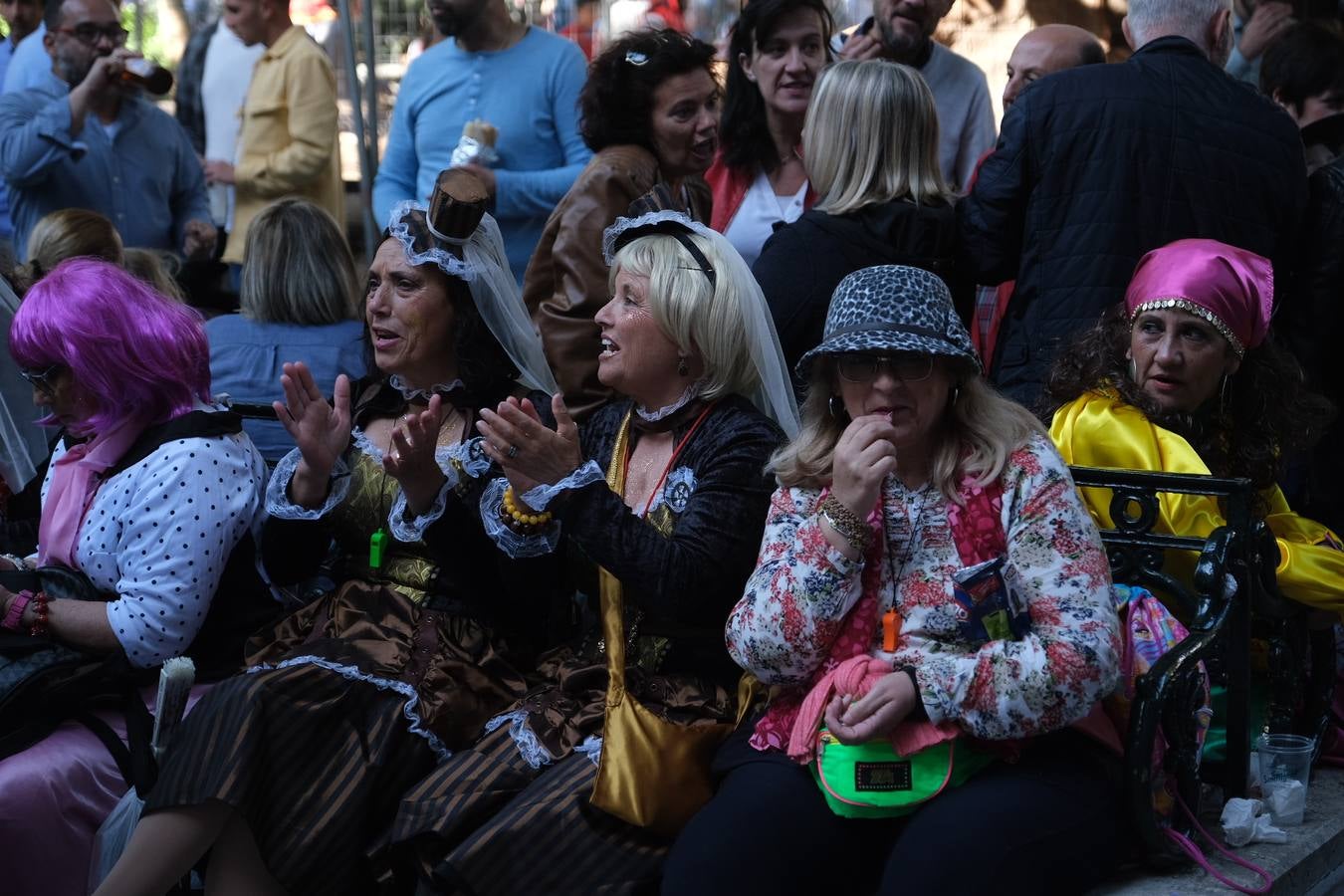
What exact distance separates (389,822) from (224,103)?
520cm

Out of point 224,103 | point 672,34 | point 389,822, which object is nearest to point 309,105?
point 224,103

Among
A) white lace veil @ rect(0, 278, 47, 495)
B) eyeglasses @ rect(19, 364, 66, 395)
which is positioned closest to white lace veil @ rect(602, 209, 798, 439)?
eyeglasses @ rect(19, 364, 66, 395)

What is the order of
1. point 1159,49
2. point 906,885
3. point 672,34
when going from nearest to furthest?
1. point 906,885
2. point 1159,49
3. point 672,34

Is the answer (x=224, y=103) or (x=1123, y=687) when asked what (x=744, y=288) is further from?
(x=224, y=103)

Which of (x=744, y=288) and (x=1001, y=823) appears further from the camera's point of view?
(x=744, y=288)

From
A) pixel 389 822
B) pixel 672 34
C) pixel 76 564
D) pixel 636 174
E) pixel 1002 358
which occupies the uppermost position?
pixel 672 34

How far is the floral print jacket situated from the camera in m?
2.87

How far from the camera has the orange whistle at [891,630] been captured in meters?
3.04

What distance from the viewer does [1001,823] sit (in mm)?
2854

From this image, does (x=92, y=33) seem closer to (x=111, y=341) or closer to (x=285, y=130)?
(x=285, y=130)

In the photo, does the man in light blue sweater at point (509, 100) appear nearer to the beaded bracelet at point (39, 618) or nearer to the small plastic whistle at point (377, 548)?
the small plastic whistle at point (377, 548)

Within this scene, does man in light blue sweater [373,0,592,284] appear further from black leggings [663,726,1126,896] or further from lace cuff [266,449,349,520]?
black leggings [663,726,1126,896]

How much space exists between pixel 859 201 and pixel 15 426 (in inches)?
98.1

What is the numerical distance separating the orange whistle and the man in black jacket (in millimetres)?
1343
